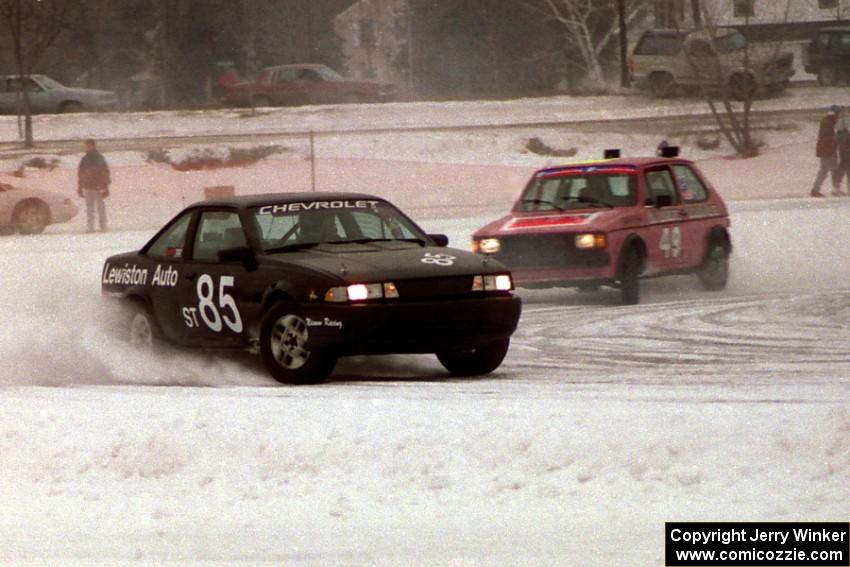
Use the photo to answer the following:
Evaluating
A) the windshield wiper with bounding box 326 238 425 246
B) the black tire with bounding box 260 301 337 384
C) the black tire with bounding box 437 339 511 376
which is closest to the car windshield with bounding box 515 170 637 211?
the windshield wiper with bounding box 326 238 425 246

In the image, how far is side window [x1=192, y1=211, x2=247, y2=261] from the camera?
11281mm

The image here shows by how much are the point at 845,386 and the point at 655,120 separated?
31162 mm

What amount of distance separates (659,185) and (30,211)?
14416 mm

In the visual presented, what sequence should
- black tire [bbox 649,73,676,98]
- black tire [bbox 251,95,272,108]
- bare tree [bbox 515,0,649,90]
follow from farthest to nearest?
bare tree [bbox 515,0,649,90] → black tire [bbox 251,95,272,108] → black tire [bbox 649,73,676,98]

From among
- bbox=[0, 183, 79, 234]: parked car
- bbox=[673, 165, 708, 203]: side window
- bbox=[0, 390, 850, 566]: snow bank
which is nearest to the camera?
bbox=[0, 390, 850, 566]: snow bank

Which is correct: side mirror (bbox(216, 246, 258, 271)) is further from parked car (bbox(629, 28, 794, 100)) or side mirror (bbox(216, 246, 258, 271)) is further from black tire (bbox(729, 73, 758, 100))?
black tire (bbox(729, 73, 758, 100))

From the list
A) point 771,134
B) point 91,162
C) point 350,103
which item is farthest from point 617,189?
point 350,103

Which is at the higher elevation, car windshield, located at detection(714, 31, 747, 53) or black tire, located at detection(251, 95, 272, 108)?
car windshield, located at detection(714, 31, 747, 53)

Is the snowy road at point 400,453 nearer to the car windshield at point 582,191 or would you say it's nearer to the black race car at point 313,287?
the black race car at point 313,287

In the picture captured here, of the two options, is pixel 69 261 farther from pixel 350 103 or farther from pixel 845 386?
pixel 350 103

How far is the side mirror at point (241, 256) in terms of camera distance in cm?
1078

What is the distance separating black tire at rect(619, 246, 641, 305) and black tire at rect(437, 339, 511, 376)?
4.87 meters

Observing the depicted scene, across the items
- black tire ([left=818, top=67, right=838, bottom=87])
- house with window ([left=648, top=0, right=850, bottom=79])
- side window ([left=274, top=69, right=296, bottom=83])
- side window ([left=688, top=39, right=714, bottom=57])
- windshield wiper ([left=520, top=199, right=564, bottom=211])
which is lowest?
windshield wiper ([left=520, top=199, right=564, bottom=211])

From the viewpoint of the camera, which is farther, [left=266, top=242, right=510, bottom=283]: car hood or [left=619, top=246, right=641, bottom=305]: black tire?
[left=619, top=246, right=641, bottom=305]: black tire
